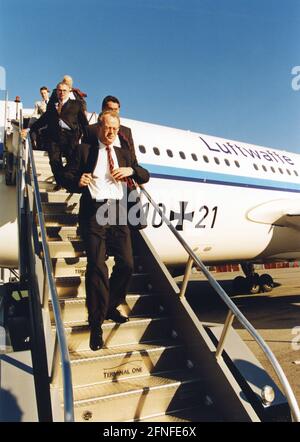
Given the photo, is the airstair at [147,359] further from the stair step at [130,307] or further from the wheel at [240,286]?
the wheel at [240,286]

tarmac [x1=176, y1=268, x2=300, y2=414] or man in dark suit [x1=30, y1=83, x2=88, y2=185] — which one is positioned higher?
man in dark suit [x1=30, y1=83, x2=88, y2=185]

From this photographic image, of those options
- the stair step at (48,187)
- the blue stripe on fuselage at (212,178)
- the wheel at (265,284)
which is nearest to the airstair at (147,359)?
the stair step at (48,187)

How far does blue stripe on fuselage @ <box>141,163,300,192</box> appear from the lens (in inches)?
317

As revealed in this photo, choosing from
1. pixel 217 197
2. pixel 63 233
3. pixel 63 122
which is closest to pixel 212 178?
pixel 217 197

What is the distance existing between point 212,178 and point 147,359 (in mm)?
5902

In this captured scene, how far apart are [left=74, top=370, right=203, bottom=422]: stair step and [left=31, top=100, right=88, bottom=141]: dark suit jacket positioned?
375 cm

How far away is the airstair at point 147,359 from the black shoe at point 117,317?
0.04m

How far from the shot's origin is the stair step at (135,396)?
318cm

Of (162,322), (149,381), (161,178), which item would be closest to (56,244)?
(162,322)

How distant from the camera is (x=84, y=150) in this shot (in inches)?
161

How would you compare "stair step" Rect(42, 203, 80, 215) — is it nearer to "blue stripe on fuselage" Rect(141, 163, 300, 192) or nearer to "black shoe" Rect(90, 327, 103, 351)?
"black shoe" Rect(90, 327, 103, 351)

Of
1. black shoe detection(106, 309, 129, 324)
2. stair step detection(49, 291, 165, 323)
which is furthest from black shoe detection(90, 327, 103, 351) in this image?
stair step detection(49, 291, 165, 323)
